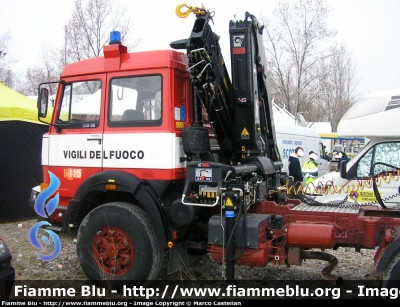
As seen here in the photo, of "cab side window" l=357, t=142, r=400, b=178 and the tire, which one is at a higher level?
"cab side window" l=357, t=142, r=400, b=178

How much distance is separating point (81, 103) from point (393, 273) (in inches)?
163

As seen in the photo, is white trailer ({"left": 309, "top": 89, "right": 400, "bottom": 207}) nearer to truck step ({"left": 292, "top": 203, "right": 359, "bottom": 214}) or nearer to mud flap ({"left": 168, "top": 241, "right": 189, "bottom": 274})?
truck step ({"left": 292, "top": 203, "right": 359, "bottom": 214})

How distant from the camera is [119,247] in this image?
16.0 feet

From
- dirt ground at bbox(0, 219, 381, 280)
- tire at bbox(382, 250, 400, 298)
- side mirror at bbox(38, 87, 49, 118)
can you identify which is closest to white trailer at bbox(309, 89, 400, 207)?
dirt ground at bbox(0, 219, 381, 280)

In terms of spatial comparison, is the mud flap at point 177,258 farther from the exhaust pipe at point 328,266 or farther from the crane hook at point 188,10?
the crane hook at point 188,10

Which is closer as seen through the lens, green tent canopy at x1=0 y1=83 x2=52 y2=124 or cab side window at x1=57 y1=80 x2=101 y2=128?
cab side window at x1=57 y1=80 x2=101 y2=128

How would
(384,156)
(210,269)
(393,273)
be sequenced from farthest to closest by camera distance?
(384,156)
(210,269)
(393,273)

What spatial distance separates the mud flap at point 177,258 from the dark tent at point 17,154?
631cm

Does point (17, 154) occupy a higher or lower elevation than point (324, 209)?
higher

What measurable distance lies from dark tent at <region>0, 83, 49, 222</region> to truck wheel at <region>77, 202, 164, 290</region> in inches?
222

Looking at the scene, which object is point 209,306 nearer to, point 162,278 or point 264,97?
point 162,278

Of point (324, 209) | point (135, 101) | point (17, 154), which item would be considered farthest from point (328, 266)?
point (17, 154)

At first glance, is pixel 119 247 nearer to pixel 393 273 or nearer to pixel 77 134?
pixel 77 134

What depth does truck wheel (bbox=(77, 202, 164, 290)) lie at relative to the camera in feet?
15.5
